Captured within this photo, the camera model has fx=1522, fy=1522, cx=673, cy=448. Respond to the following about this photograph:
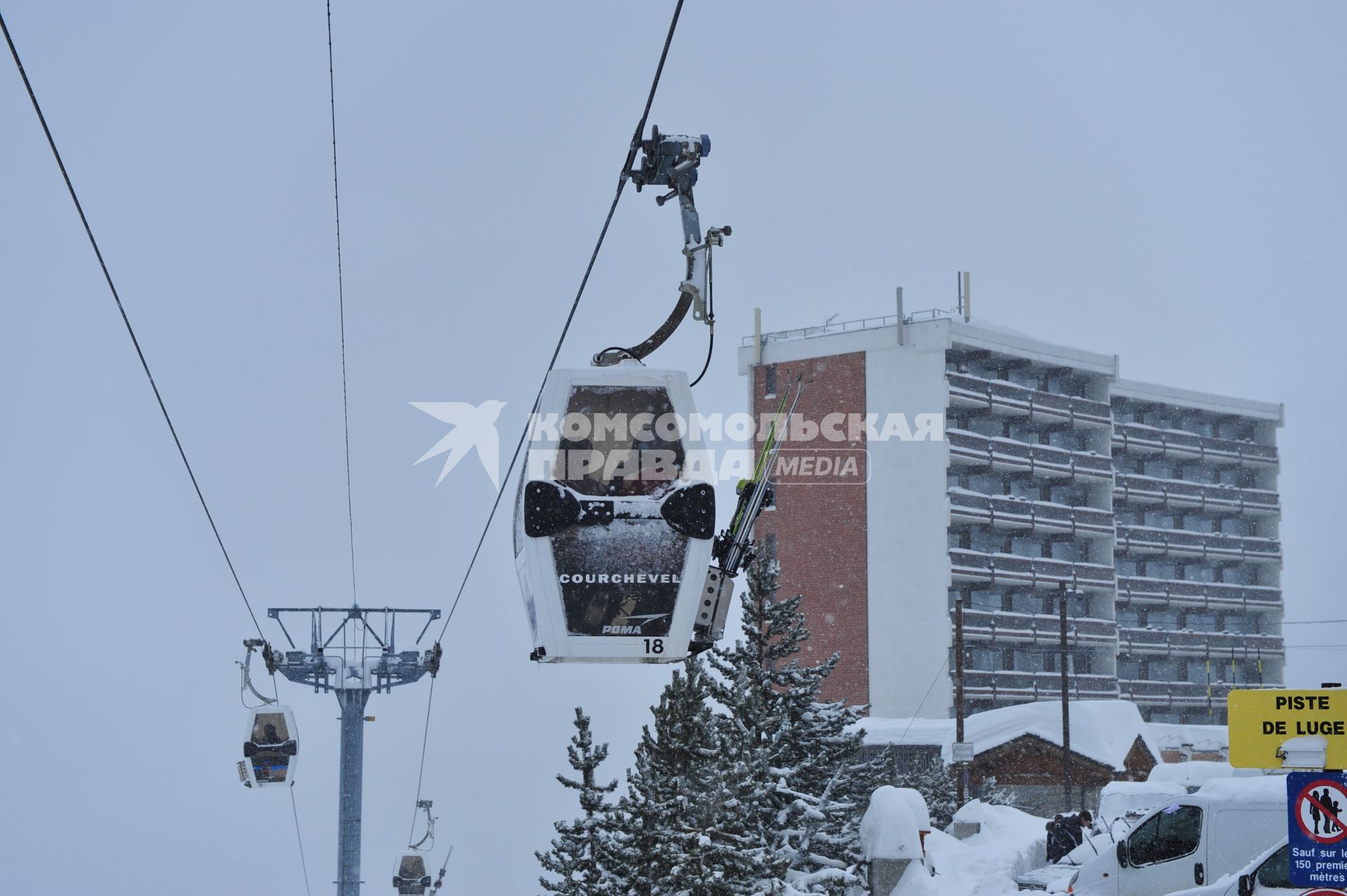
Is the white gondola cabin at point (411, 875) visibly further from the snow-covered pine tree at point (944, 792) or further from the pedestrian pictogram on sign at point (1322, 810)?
the pedestrian pictogram on sign at point (1322, 810)

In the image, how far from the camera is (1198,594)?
7619 cm

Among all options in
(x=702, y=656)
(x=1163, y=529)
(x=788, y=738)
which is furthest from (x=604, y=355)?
(x=1163, y=529)

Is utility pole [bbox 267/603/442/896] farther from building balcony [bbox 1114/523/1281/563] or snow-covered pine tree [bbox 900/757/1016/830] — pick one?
building balcony [bbox 1114/523/1281/563]

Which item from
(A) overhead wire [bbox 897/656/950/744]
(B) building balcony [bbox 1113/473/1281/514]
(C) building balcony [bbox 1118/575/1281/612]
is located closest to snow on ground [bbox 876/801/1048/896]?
(A) overhead wire [bbox 897/656/950/744]

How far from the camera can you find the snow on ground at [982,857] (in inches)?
993

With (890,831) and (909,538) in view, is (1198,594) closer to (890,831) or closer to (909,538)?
(909,538)

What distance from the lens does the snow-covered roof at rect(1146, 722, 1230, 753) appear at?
63.8 metres

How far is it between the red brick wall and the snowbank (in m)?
37.6

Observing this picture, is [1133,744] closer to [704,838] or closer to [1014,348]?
[1014,348]

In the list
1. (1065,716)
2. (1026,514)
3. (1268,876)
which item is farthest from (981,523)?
(1268,876)

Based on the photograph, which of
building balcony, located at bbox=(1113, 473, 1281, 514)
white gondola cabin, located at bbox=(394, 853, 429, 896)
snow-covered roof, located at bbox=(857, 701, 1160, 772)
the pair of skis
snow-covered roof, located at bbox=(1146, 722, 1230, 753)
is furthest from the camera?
building balcony, located at bbox=(1113, 473, 1281, 514)

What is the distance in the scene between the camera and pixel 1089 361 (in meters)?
71.1

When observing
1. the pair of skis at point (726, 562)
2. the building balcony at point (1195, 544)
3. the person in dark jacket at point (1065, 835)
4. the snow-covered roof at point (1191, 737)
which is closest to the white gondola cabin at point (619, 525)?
the pair of skis at point (726, 562)

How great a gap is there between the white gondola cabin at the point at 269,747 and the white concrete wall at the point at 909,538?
3261 centimetres
